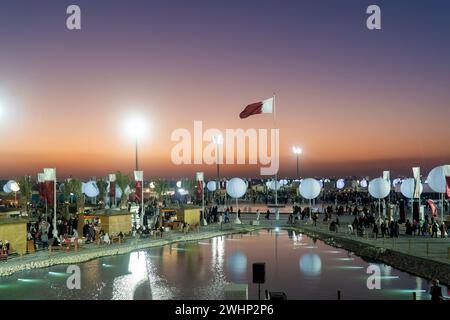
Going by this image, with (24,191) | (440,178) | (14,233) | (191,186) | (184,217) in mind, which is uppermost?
(440,178)

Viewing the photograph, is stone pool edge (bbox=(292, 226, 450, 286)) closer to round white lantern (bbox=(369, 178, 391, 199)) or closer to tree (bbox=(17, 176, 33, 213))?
round white lantern (bbox=(369, 178, 391, 199))

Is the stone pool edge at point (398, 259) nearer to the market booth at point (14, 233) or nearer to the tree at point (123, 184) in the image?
the market booth at point (14, 233)

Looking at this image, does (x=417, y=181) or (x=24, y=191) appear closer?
(x=417, y=181)

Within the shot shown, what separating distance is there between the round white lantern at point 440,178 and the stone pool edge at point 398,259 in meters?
5.61

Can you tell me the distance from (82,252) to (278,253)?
9809mm

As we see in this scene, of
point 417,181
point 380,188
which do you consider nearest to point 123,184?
point 380,188

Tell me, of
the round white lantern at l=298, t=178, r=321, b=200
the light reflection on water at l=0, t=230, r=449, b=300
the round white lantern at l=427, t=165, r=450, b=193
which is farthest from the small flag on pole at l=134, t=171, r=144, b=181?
the round white lantern at l=427, t=165, r=450, b=193

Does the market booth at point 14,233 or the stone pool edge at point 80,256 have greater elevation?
the market booth at point 14,233

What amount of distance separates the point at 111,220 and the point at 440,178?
18894 mm

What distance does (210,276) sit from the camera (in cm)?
2094

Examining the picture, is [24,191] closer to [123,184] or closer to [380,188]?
[123,184]

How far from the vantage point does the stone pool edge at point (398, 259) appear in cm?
2009

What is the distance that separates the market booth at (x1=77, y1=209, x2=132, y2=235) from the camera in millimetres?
30828

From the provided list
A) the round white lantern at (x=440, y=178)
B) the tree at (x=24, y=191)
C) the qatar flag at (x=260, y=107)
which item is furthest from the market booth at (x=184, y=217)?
the tree at (x=24, y=191)
